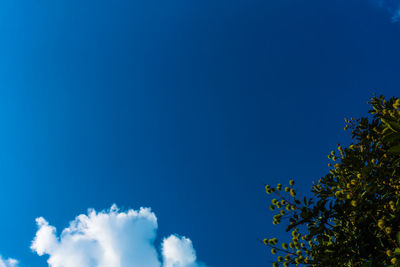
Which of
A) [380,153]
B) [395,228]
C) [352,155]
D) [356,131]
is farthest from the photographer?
[356,131]

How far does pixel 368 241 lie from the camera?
366 centimetres

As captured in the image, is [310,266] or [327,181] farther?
[327,181]

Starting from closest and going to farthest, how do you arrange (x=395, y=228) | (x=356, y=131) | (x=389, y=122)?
1. (x=389, y=122)
2. (x=395, y=228)
3. (x=356, y=131)

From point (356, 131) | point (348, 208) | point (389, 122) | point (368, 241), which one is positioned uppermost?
point (356, 131)

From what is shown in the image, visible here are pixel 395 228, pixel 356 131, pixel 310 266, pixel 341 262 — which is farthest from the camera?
pixel 356 131

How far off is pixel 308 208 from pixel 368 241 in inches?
38.9

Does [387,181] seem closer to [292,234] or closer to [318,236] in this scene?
[318,236]

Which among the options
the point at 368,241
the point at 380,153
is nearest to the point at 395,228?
the point at 368,241

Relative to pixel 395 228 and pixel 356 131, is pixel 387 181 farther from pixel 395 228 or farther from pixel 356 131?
pixel 356 131

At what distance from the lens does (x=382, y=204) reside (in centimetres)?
389

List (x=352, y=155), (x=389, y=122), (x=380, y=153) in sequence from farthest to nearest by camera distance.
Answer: (x=380, y=153) → (x=352, y=155) → (x=389, y=122)

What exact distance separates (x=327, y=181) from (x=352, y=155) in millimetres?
854

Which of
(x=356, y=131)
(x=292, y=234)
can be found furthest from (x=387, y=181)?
(x=356, y=131)

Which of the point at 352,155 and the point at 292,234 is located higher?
the point at 352,155
